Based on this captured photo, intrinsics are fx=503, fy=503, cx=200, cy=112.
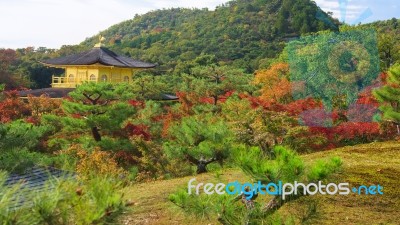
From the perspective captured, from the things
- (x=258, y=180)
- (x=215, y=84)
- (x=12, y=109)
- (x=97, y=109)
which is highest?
(x=215, y=84)

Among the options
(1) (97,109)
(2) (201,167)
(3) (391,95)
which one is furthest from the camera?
(3) (391,95)

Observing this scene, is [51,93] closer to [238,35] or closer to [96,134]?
[96,134]

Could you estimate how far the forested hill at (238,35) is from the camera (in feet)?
124

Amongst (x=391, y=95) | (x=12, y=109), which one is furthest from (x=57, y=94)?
(x=391, y=95)

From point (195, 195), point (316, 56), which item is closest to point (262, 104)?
point (316, 56)

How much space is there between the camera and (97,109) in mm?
11547

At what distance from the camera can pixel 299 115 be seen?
1282cm

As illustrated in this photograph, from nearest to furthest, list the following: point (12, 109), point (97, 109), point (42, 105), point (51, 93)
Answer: point (97, 109), point (12, 109), point (42, 105), point (51, 93)

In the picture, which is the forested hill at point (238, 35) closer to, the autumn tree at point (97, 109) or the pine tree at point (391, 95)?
the pine tree at point (391, 95)

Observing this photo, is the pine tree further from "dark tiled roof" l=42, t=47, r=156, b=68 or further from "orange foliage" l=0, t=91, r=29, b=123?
"dark tiled roof" l=42, t=47, r=156, b=68

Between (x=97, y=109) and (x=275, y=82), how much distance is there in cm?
988

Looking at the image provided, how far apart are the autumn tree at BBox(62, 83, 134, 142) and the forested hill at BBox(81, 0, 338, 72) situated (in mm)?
18602

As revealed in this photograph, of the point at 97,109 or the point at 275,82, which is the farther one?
the point at 275,82

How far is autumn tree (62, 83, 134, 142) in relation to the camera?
1144cm
